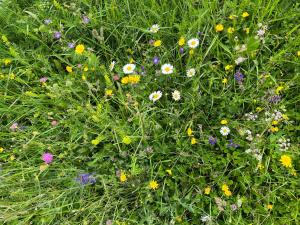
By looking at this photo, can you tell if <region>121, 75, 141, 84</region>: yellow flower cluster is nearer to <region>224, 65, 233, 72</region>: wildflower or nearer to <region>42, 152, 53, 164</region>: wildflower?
<region>224, 65, 233, 72</region>: wildflower

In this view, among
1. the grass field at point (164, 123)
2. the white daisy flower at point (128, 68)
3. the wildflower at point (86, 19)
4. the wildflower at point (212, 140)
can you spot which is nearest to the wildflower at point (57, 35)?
Result: the grass field at point (164, 123)

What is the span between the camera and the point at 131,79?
76.7 inches

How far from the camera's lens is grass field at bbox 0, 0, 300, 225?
1766 millimetres

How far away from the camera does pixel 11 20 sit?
8.00 feet

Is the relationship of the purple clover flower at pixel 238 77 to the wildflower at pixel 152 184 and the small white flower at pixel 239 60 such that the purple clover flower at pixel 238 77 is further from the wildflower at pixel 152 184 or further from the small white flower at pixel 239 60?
the wildflower at pixel 152 184

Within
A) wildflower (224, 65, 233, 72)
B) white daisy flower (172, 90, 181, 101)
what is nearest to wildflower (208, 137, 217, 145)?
white daisy flower (172, 90, 181, 101)

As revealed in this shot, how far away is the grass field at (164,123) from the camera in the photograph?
69.5 inches

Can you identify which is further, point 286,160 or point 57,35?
point 57,35

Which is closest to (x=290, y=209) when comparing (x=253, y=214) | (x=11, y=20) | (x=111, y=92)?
(x=253, y=214)

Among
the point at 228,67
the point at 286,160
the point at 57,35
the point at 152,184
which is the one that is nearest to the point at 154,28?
the point at 228,67

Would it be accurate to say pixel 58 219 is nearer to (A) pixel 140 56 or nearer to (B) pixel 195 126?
(B) pixel 195 126

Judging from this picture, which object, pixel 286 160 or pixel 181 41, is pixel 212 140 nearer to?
pixel 286 160

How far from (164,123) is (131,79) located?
315mm

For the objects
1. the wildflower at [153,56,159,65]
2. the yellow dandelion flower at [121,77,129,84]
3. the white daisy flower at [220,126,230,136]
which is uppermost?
the wildflower at [153,56,159,65]
